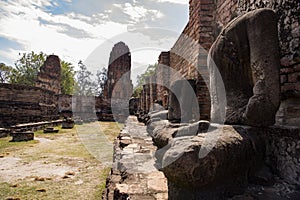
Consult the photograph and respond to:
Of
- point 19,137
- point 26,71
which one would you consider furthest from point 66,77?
point 19,137

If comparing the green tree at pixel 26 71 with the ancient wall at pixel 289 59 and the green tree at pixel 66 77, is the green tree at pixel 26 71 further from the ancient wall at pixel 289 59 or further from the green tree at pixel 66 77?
the ancient wall at pixel 289 59

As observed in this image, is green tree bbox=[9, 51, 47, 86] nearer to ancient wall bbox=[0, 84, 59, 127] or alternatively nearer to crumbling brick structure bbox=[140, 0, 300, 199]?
ancient wall bbox=[0, 84, 59, 127]

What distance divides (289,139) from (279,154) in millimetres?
149

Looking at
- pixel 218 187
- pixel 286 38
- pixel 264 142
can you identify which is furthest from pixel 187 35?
pixel 218 187

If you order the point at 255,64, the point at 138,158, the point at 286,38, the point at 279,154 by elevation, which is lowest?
the point at 138,158

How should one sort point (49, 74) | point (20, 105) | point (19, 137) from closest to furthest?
point (19, 137) < point (20, 105) < point (49, 74)

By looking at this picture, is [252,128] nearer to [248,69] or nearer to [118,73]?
[248,69]

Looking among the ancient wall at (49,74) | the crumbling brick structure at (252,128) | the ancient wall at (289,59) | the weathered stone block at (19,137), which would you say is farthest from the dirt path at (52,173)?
the ancient wall at (49,74)

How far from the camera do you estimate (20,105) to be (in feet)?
44.4

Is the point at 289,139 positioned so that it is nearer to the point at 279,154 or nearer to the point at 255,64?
the point at 279,154

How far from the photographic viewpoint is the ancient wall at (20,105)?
13.1m

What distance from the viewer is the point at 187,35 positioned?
16.7 feet

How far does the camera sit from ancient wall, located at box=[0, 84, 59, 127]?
13.1 m

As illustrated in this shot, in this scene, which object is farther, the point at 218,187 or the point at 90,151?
the point at 90,151
